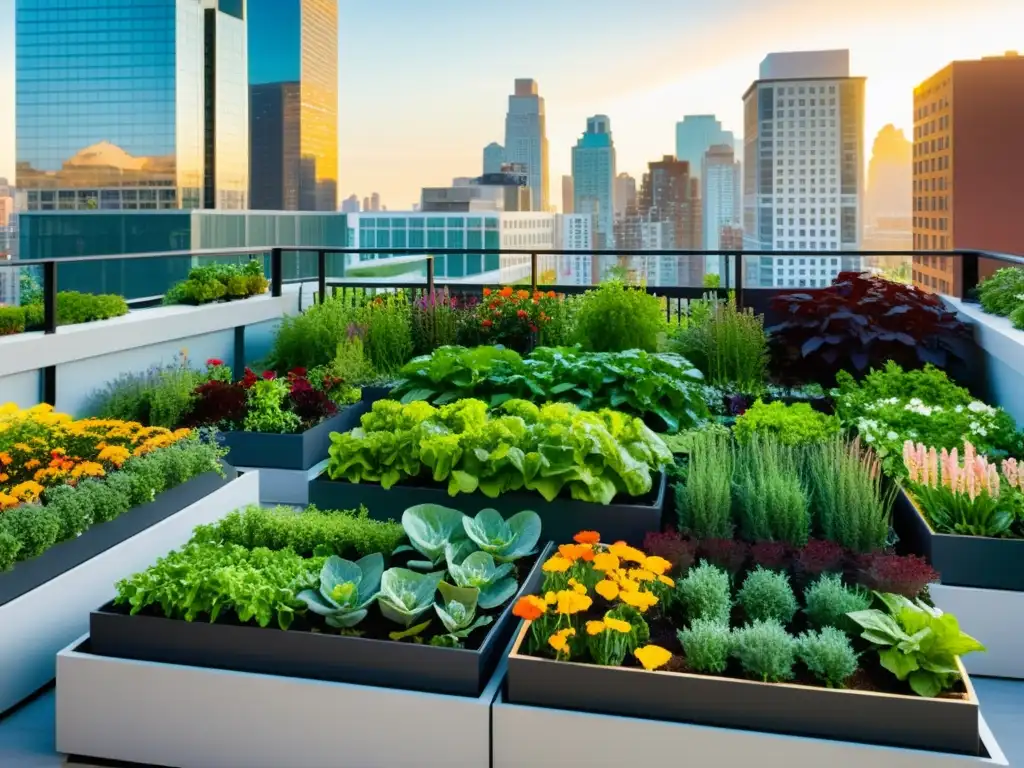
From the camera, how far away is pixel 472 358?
5555 mm

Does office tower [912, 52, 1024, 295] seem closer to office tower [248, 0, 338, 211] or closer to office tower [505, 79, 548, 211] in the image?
office tower [505, 79, 548, 211]

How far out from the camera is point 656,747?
86.9 inches

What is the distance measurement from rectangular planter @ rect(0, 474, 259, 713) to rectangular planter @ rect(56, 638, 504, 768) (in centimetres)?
37

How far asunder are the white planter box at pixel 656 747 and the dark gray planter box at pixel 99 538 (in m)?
1.67

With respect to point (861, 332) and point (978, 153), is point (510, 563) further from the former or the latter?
point (978, 153)

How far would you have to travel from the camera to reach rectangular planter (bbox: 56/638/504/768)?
91.5 inches

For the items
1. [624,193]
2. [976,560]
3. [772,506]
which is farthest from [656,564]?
[624,193]

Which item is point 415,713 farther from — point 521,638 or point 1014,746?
point 1014,746

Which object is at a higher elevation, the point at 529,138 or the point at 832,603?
the point at 529,138

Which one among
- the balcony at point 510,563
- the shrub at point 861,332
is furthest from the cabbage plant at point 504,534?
the shrub at point 861,332

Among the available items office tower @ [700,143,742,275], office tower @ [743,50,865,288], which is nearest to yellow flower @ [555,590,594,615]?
office tower @ [700,143,742,275]

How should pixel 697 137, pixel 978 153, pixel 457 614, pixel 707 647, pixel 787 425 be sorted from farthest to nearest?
pixel 978 153, pixel 697 137, pixel 787 425, pixel 457 614, pixel 707 647

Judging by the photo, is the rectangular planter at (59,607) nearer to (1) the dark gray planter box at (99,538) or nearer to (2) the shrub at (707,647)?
(1) the dark gray planter box at (99,538)

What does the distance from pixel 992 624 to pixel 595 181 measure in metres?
32.8
